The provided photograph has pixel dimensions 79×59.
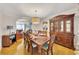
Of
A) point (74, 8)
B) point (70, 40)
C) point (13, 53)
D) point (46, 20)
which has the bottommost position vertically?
point (13, 53)

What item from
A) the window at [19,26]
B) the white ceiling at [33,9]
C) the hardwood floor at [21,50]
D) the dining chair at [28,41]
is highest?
the white ceiling at [33,9]

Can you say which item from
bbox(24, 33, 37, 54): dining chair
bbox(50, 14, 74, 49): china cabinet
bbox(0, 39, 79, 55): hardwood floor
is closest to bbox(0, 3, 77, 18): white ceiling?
bbox(50, 14, 74, 49): china cabinet

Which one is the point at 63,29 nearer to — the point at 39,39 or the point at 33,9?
the point at 39,39

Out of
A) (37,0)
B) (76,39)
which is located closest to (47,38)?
(76,39)

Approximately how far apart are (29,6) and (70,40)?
0.70 m

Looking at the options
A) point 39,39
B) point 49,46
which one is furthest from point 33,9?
point 49,46

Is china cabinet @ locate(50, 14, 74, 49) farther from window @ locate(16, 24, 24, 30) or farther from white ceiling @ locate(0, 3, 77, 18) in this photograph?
Result: window @ locate(16, 24, 24, 30)

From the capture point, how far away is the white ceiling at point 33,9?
2018mm

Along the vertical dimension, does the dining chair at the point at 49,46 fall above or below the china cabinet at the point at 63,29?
below

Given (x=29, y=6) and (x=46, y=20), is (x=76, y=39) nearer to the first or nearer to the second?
(x=46, y=20)

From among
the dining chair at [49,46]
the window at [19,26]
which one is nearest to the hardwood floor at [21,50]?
the dining chair at [49,46]

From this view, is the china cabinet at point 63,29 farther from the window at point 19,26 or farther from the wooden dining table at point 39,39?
the window at point 19,26

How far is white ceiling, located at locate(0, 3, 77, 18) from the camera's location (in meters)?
2.02

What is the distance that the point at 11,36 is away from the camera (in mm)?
2020
